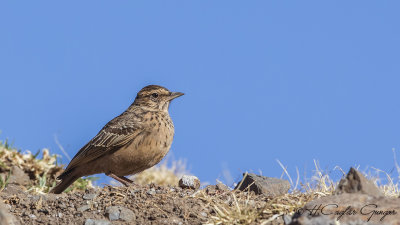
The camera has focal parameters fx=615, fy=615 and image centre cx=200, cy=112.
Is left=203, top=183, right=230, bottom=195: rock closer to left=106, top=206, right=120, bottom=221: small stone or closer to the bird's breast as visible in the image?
left=106, top=206, right=120, bottom=221: small stone

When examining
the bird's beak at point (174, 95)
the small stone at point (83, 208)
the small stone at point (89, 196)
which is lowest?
the small stone at point (83, 208)

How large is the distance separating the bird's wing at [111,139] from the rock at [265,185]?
207 cm

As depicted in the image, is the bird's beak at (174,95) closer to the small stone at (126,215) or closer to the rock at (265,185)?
the rock at (265,185)

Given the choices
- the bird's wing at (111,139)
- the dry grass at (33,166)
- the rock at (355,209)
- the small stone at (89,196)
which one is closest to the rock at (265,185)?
the rock at (355,209)

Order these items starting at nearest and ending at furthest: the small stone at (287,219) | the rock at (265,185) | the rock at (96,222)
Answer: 1. the small stone at (287,219)
2. the rock at (96,222)
3. the rock at (265,185)

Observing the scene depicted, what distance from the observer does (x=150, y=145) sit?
9.02 metres

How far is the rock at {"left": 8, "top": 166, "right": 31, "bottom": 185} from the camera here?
11430 millimetres

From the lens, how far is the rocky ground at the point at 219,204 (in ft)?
20.0

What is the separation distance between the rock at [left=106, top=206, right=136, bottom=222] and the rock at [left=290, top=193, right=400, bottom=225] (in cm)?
184

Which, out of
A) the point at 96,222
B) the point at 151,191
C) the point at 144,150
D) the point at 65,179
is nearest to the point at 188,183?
the point at 151,191

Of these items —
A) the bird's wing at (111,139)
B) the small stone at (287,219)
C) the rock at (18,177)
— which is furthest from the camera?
the rock at (18,177)

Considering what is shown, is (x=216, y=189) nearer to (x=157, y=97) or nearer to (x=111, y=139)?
(x=111, y=139)

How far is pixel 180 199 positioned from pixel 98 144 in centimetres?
290

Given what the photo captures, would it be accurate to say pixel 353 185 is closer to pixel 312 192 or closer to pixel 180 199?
pixel 312 192
